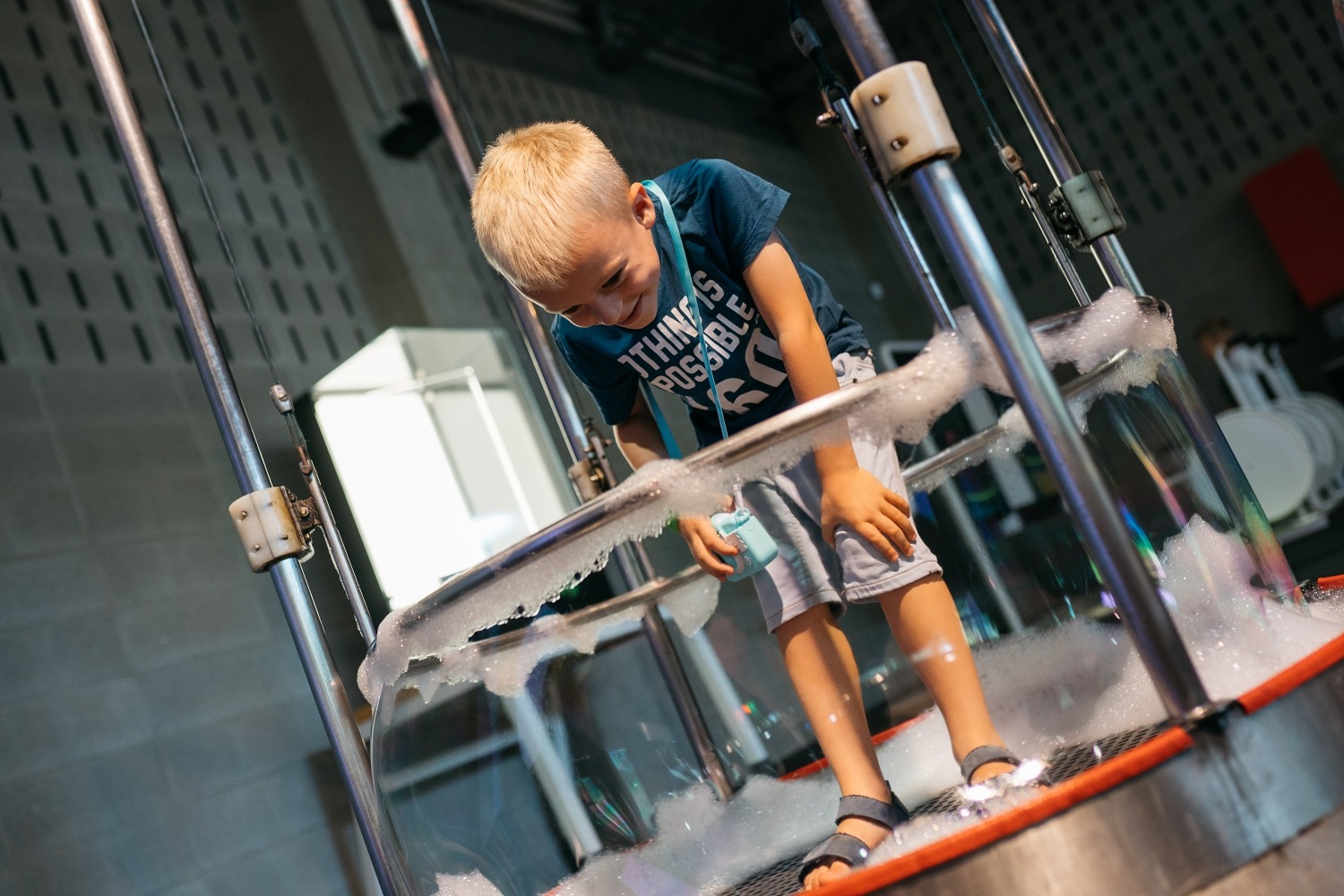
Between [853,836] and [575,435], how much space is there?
1.98 feet

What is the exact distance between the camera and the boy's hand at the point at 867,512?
0.69 m

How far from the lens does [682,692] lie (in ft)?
3.47

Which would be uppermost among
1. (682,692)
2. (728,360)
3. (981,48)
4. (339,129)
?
(981,48)

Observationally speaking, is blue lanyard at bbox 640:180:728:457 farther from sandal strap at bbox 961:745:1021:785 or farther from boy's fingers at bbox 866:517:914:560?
sandal strap at bbox 961:745:1021:785

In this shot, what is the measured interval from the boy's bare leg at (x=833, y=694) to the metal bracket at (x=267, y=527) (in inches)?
15.8

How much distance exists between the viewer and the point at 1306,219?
17.3ft

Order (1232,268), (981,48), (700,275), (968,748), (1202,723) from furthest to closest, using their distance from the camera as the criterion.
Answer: (981,48)
(1232,268)
(700,275)
(968,748)
(1202,723)

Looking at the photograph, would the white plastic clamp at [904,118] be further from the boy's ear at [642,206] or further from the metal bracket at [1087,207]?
the metal bracket at [1087,207]

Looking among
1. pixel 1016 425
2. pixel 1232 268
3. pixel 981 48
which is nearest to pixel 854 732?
pixel 1016 425

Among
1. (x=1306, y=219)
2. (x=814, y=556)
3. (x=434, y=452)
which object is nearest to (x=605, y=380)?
(x=814, y=556)

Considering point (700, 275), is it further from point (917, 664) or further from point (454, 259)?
point (454, 259)

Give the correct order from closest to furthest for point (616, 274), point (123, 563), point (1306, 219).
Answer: point (616, 274), point (123, 563), point (1306, 219)

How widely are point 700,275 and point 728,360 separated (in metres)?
0.08

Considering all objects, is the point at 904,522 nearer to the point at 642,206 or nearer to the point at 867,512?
the point at 867,512
